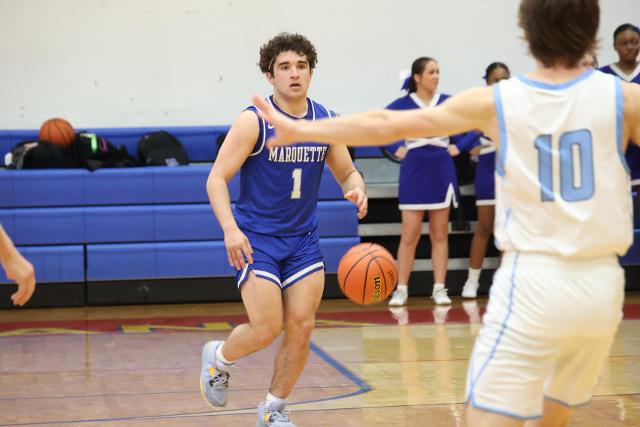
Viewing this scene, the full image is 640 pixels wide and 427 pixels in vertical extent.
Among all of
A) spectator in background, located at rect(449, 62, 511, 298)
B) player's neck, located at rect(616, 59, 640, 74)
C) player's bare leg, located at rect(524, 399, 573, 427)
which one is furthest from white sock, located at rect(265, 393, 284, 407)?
player's neck, located at rect(616, 59, 640, 74)

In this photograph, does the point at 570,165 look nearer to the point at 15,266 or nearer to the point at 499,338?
the point at 499,338

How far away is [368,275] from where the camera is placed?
5.82 m

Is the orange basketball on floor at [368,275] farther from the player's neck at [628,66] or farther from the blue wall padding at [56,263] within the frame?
the player's neck at [628,66]

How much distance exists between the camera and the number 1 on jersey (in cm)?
478

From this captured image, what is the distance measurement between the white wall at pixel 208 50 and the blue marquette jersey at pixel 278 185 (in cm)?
568

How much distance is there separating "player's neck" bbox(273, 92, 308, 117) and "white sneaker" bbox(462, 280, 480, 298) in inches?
196

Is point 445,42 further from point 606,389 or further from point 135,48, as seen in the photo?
point 606,389

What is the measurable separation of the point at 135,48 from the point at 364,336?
14.4ft

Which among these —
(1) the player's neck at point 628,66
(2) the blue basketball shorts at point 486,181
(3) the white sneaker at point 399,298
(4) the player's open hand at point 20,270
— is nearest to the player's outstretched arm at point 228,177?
(4) the player's open hand at point 20,270

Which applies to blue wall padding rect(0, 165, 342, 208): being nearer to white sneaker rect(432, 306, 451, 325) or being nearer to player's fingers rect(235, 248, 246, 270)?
white sneaker rect(432, 306, 451, 325)

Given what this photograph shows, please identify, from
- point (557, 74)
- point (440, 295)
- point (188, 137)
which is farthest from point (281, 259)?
point (188, 137)

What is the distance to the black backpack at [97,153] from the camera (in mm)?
9273

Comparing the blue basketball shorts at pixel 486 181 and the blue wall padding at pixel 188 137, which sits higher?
the blue wall padding at pixel 188 137

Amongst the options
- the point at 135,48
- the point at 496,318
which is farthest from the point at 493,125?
the point at 135,48
